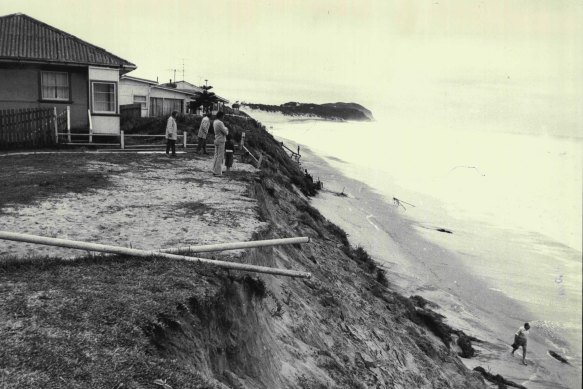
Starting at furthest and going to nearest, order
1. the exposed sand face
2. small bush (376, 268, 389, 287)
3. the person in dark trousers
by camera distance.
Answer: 1. small bush (376, 268, 389, 287)
2. the person in dark trousers
3. the exposed sand face

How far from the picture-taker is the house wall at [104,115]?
21.0 metres

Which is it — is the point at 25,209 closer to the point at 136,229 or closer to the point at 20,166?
the point at 136,229

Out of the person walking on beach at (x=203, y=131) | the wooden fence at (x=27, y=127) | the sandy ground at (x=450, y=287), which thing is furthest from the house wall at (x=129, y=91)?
the person walking on beach at (x=203, y=131)

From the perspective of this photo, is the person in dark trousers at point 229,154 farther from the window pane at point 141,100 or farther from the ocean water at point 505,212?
the window pane at point 141,100

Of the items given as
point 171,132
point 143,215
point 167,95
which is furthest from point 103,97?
point 167,95

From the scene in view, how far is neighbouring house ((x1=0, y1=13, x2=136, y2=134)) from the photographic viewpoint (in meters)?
20.0

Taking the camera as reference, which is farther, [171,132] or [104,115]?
[104,115]

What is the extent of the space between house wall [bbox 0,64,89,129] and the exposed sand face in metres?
8.57

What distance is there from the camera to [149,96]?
37.3 m

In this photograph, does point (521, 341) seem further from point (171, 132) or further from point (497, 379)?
point (171, 132)

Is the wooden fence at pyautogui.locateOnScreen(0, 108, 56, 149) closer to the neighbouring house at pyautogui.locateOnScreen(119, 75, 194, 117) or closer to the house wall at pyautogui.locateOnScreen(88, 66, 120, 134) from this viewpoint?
the house wall at pyautogui.locateOnScreen(88, 66, 120, 134)

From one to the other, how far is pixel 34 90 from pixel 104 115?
9.04 feet

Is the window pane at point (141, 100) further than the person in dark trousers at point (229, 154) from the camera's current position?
Yes

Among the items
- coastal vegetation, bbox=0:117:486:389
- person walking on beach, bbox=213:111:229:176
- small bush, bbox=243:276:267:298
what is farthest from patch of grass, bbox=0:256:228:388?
→ person walking on beach, bbox=213:111:229:176
